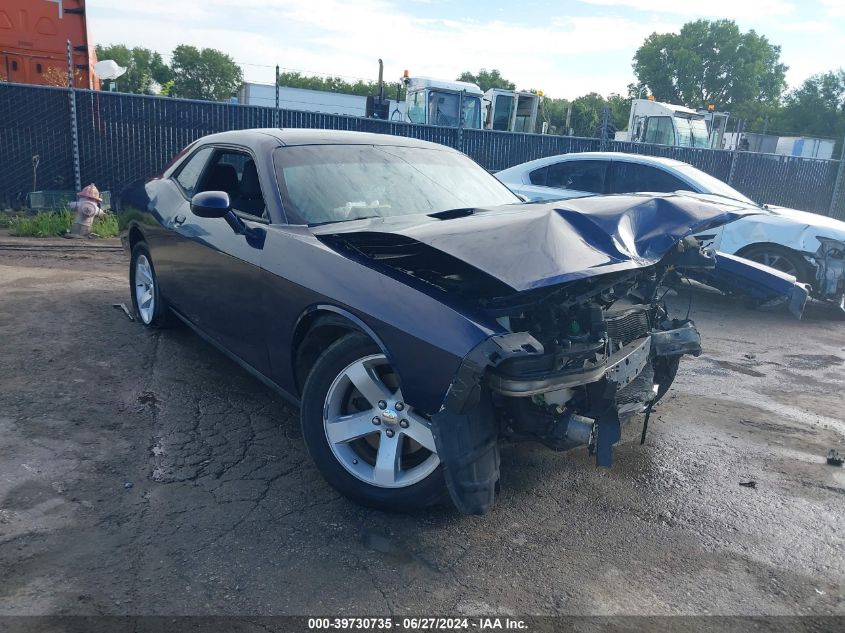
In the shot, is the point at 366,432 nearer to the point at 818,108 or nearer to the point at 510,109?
the point at 510,109

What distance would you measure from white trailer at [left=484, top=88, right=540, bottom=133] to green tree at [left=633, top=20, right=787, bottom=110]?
59.1 meters

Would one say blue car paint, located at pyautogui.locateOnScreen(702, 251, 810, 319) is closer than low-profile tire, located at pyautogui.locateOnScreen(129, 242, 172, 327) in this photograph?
Yes

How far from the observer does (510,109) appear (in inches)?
780

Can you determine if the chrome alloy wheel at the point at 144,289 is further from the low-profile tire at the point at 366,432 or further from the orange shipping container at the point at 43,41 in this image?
the orange shipping container at the point at 43,41

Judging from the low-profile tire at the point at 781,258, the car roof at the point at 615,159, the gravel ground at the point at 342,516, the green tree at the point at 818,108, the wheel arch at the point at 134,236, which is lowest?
the gravel ground at the point at 342,516

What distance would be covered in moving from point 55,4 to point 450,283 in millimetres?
13008

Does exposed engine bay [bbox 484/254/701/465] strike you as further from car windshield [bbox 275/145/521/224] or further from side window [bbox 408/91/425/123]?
side window [bbox 408/91/425/123]

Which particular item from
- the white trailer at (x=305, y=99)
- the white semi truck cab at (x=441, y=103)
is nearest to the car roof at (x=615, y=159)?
the white semi truck cab at (x=441, y=103)

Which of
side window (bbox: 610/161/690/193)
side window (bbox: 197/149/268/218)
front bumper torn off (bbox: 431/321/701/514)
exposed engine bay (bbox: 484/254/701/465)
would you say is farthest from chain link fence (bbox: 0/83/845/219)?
front bumper torn off (bbox: 431/321/701/514)

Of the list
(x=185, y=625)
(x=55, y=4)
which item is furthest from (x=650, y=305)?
(x=55, y=4)

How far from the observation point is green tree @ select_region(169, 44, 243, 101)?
8419 centimetres

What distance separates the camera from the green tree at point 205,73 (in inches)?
3314

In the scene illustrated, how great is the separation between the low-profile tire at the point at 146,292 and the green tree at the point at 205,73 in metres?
85.1

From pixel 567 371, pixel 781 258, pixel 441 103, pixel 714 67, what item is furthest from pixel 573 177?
pixel 714 67
